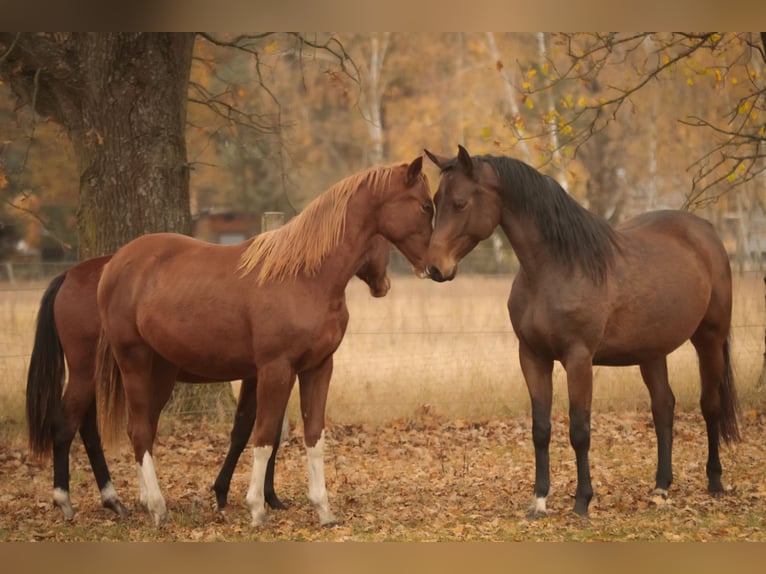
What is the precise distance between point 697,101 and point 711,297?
59.9 feet

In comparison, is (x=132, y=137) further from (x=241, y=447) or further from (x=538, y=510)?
(x=538, y=510)

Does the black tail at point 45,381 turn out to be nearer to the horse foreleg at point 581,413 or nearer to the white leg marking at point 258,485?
the white leg marking at point 258,485

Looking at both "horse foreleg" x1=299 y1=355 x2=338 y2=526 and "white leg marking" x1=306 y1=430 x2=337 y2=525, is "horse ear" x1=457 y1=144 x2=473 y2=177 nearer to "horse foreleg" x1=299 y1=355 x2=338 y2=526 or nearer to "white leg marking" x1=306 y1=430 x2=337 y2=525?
"horse foreleg" x1=299 y1=355 x2=338 y2=526

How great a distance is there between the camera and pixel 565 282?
597 cm

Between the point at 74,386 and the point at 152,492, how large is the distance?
0.99 m

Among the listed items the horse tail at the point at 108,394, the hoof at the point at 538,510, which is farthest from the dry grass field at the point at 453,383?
the hoof at the point at 538,510

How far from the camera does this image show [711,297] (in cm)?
687

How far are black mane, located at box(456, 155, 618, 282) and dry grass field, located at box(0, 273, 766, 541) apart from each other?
164cm

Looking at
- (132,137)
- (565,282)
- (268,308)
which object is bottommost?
(268,308)

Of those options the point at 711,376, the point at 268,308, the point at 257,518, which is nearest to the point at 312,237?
the point at 268,308

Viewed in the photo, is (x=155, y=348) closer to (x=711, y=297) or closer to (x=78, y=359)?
(x=78, y=359)

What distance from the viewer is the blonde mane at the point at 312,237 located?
5.75m

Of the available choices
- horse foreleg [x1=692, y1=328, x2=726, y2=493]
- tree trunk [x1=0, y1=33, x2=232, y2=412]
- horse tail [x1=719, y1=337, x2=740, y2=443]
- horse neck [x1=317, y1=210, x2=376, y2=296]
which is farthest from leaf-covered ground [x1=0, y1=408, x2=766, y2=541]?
tree trunk [x1=0, y1=33, x2=232, y2=412]

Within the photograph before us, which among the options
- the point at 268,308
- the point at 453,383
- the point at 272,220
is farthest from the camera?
the point at 453,383
